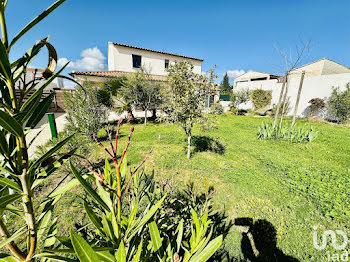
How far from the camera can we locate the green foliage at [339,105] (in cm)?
1178

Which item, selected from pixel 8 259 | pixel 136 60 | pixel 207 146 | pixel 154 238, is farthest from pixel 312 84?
pixel 8 259

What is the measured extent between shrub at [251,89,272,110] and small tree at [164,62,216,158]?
53.4 feet

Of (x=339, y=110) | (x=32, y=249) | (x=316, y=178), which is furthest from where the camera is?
(x=339, y=110)

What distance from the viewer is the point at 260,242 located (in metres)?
2.64

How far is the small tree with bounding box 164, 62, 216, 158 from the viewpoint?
468 centimetres

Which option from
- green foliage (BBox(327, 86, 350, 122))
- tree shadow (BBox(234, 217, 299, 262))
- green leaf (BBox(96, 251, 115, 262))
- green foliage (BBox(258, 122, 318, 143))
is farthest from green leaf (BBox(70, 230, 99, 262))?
green foliage (BBox(327, 86, 350, 122))

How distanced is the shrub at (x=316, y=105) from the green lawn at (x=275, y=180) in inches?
339

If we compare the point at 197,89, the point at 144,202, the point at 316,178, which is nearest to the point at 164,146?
the point at 197,89

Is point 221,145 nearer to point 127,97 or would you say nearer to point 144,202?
point 144,202

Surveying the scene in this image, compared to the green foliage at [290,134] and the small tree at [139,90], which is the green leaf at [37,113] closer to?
the green foliage at [290,134]

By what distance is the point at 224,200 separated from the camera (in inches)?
139

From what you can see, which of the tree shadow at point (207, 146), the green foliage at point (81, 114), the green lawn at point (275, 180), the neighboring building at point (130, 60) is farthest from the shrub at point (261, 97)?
the green foliage at point (81, 114)

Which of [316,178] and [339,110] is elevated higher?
[339,110]

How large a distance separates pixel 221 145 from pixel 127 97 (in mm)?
6921
